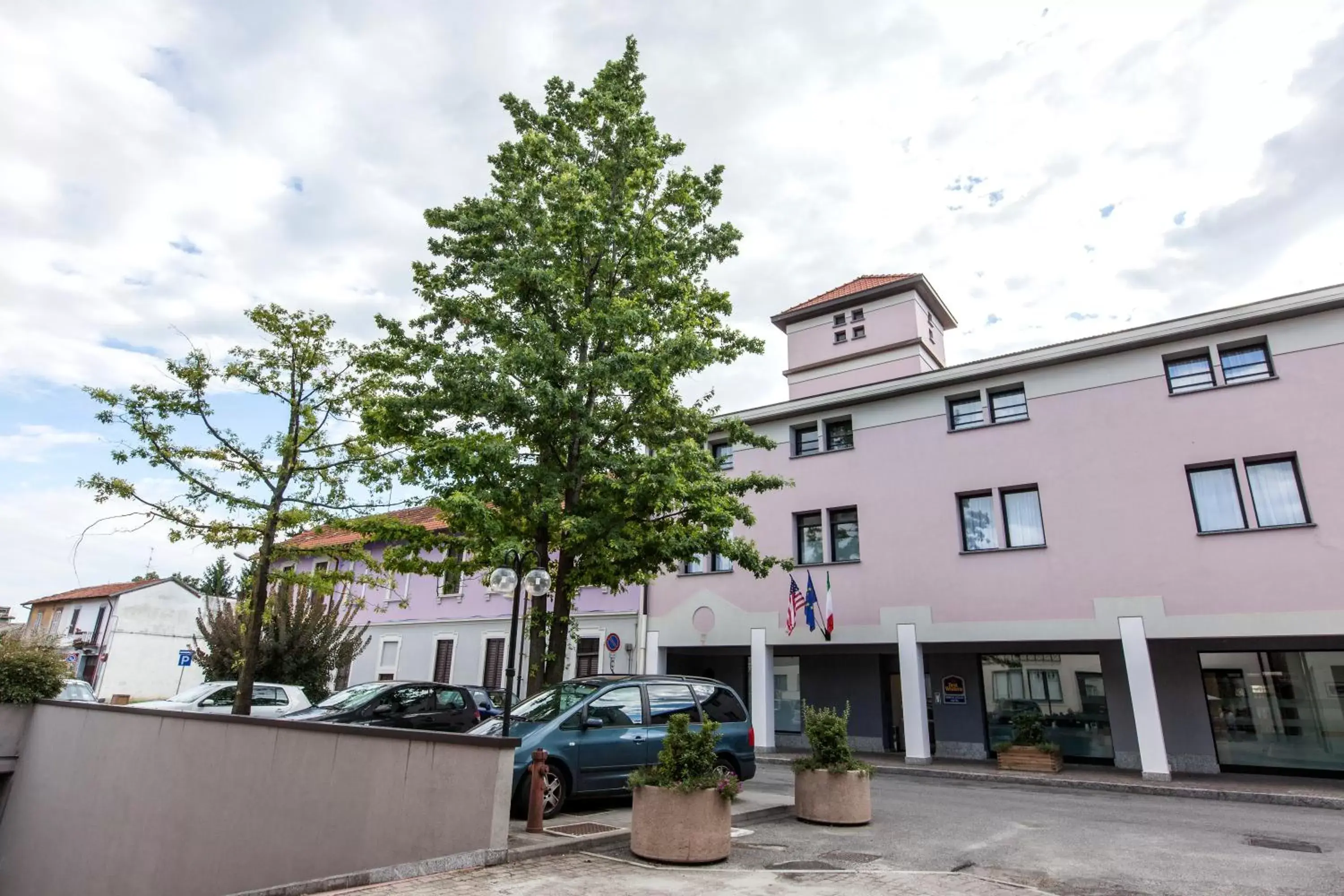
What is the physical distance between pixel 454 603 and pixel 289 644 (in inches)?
250

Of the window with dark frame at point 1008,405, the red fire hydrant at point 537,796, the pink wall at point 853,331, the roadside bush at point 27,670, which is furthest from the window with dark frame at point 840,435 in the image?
the roadside bush at point 27,670

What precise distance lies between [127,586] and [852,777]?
165ft

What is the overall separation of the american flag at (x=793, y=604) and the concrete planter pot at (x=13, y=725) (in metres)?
16.8

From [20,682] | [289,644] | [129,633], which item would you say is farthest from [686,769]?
[129,633]

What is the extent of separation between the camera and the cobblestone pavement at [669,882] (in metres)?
5.95

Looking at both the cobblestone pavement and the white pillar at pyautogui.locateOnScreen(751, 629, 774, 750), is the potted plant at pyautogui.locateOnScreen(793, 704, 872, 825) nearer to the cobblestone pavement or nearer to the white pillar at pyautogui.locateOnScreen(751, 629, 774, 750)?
the cobblestone pavement

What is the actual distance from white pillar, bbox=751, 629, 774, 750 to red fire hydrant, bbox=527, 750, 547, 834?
11.8 m

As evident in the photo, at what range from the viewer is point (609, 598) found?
23719 mm

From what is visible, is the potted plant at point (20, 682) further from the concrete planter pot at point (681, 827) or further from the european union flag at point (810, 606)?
the european union flag at point (810, 606)

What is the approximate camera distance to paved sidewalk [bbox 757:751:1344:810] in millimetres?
12344

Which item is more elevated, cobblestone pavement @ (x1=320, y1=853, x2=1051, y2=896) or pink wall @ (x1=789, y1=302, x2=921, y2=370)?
pink wall @ (x1=789, y1=302, x2=921, y2=370)

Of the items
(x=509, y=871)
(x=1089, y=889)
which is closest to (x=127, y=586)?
(x=509, y=871)

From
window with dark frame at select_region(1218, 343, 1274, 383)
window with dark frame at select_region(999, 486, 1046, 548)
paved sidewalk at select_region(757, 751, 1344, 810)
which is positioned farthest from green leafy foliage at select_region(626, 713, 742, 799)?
window with dark frame at select_region(1218, 343, 1274, 383)

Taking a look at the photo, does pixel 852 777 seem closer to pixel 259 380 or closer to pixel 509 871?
pixel 509 871
